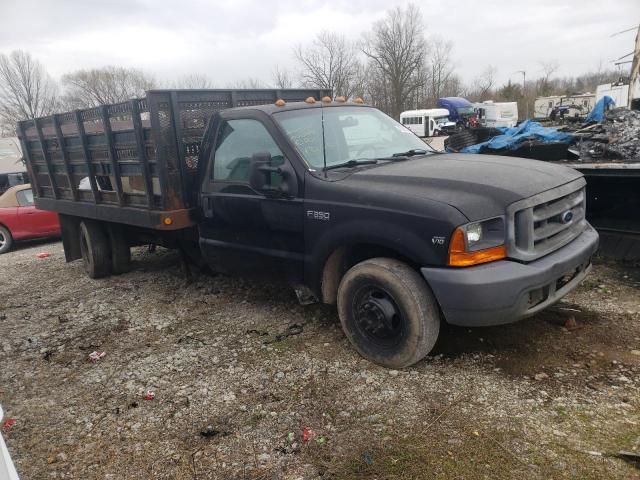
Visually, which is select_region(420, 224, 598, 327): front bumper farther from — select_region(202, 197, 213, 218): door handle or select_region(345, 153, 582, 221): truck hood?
select_region(202, 197, 213, 218): door handle

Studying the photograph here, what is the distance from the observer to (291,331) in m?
4.51

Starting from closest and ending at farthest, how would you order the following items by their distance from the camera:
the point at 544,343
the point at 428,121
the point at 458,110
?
the point at 544,343
the point at 428,121
the point at 458,110

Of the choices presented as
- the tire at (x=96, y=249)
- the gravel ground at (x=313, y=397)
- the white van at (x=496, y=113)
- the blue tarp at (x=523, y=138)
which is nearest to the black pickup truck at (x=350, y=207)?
the gravel ground at (x=313, y=397)

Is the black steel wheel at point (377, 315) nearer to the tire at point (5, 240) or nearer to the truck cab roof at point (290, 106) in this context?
the truck cab roof at point (290, 106)

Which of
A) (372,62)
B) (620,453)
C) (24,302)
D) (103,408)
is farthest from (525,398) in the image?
(372,62)

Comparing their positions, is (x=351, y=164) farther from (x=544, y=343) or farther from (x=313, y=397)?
(x=544, y=343)

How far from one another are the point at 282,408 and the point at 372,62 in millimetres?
51613

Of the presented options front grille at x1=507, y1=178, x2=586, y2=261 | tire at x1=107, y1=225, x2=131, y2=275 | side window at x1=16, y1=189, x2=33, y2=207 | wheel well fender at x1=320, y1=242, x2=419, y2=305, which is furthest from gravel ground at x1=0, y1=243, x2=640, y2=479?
side window at x1=16, y1=189, x2=33, y2=207

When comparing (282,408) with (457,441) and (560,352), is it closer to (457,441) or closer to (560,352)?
(457,441)

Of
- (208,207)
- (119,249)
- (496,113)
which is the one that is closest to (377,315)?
(208,207)

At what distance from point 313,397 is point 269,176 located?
5.83ft

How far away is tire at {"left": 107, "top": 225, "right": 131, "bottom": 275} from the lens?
673 cm

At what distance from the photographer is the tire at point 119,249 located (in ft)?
22.1

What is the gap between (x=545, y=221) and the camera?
3.42 metres
